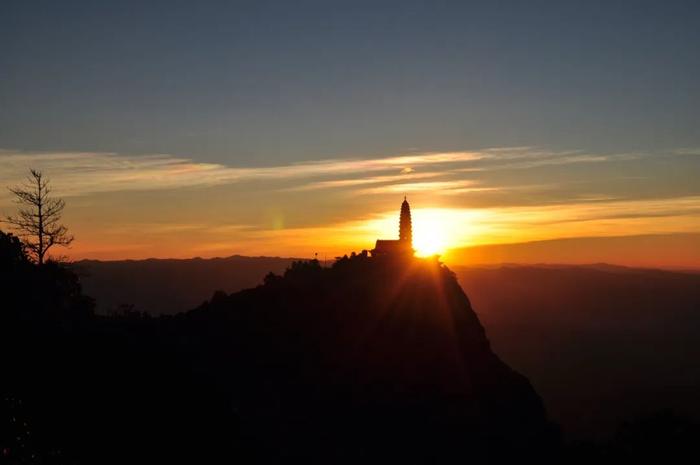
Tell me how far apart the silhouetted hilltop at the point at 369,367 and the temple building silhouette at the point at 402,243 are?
134 inches

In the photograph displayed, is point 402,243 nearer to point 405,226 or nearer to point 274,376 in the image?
point 405,226

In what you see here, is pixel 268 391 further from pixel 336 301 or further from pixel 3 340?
pixel 3 340

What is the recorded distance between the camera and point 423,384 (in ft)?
218

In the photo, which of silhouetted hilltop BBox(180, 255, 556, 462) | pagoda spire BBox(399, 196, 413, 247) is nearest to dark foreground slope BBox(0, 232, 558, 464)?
silhouetted hilltop BBox(180, 255, 556, 462)

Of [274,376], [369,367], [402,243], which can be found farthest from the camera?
[402,243]

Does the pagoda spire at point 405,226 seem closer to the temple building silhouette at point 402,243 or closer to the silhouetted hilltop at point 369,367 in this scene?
the temple building silhouette at point 402,243

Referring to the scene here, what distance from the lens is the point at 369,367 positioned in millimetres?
64875

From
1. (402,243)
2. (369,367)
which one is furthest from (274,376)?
(402,243)

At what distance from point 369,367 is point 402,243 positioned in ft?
75.9

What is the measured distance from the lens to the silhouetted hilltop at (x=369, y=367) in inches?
2222

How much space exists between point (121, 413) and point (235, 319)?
19707 mm

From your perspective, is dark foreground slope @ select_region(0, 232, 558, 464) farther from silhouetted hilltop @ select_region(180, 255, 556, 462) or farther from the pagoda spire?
the pagoda spire

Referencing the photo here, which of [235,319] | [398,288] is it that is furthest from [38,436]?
[398,288]

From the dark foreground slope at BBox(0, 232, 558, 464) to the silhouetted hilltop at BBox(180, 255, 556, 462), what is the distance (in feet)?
0.45
